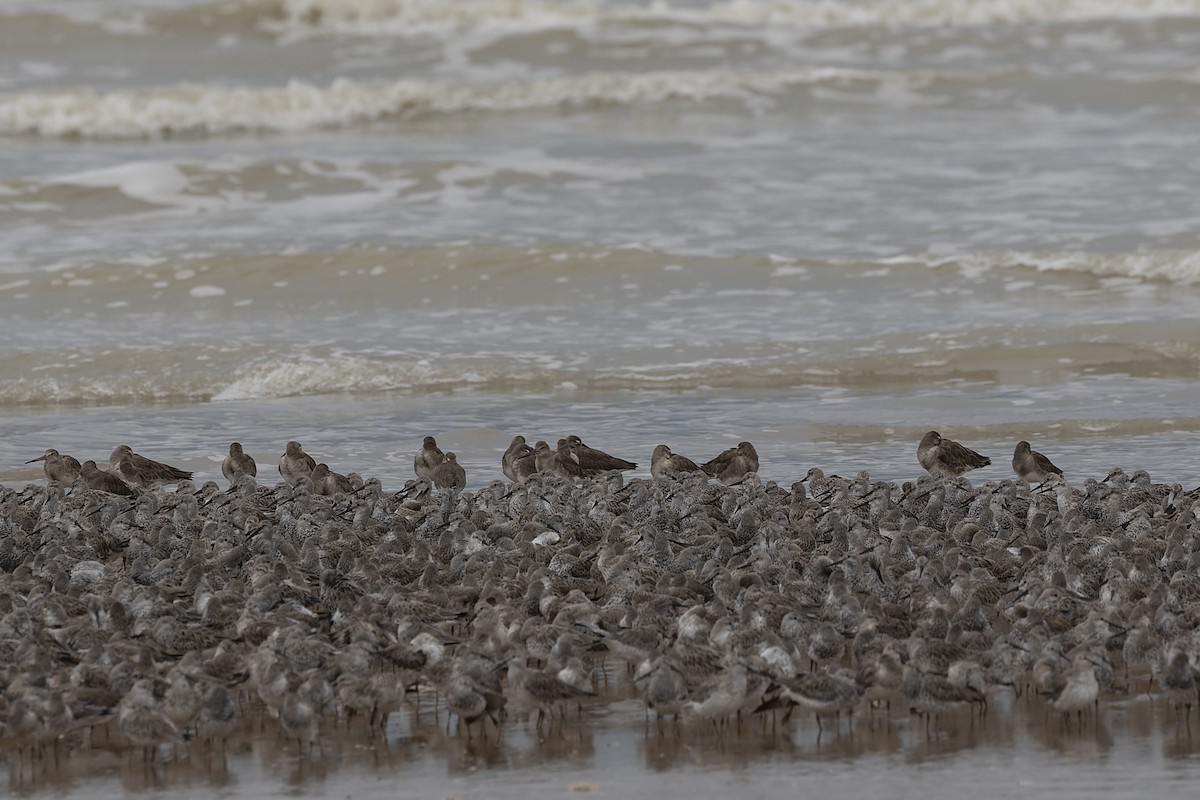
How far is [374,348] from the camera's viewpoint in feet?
59.8

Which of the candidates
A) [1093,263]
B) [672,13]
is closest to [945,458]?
[1093,263]

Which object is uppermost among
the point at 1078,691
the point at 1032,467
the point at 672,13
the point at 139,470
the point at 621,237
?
the point at 672,13

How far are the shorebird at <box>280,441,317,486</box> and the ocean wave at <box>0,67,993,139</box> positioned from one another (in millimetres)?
22904

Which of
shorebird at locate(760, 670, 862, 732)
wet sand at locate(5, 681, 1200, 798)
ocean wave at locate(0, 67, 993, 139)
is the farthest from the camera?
ocean wave at locate(0, 67, 993, 139)

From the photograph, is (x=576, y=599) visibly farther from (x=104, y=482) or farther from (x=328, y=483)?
(x=104, y=482)

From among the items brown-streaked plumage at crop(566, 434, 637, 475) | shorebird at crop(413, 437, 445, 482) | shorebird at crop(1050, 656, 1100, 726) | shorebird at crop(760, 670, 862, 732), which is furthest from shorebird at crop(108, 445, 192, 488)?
shorebird at crop(1050, 656, 1100, 726)

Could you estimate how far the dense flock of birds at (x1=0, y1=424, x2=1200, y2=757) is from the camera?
23.5 feet

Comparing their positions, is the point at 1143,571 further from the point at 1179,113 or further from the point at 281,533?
the point at 1179,113

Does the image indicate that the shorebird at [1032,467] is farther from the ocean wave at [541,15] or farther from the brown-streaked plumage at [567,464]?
the ocean wave at [541,15]

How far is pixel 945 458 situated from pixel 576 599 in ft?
15.4

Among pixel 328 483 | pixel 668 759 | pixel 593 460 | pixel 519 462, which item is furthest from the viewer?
pixel 593 460

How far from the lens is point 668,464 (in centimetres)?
1238

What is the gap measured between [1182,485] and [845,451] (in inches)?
107

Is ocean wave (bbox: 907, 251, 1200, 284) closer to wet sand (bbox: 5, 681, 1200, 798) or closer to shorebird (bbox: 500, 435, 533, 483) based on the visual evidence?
shorebird (bbox: 500, 435, 533, 483)
